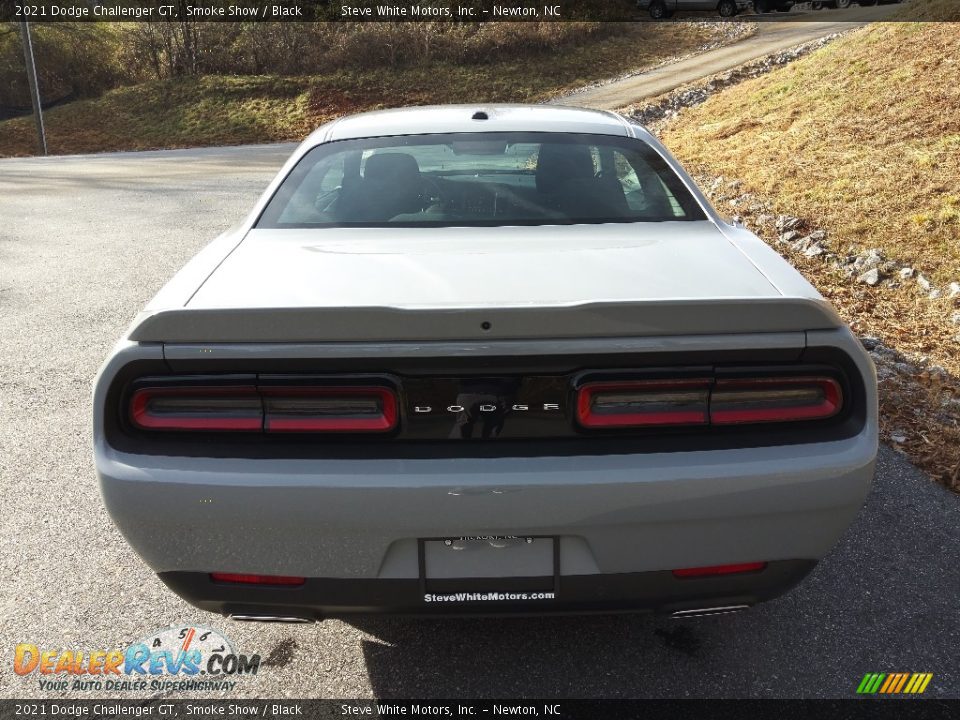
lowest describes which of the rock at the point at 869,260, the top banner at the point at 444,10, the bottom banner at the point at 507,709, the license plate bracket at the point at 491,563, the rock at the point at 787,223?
the bottom banner at the point at 507,709

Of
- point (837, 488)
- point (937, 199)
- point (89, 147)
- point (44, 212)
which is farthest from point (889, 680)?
point (89, 147)

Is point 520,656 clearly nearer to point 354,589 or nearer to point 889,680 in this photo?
point 354,589

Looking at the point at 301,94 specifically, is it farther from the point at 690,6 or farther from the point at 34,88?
the point at 690,6

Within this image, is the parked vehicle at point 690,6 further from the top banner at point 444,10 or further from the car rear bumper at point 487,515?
the car rear bumper at point 487,515

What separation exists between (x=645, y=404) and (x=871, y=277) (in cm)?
502

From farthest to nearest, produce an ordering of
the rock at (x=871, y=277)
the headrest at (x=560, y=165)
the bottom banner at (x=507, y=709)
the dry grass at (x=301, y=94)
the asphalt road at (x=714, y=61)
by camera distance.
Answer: the dry grass at (x=301, y=94) → the asphalt road at (x=714, y=61) → the rock at (x=871, y=277) → the headrest at (x=560, y=165) → the bottom banner at (x=507, y=709)

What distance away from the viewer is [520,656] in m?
2.56

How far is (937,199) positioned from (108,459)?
24.4 ft

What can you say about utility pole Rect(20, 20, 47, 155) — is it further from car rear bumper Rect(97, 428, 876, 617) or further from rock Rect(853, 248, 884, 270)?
car rear bumper Rect(97, 428, 876, 617)

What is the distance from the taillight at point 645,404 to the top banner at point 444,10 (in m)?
32.4

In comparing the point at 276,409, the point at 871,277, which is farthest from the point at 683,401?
the point at 871,277

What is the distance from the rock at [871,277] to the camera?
6.29 meters

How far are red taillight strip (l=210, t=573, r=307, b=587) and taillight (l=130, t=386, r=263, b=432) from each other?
1.25 feet

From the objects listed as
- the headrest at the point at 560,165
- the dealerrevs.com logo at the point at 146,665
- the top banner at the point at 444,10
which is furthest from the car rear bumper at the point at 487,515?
the top banner at the point at 444,10
